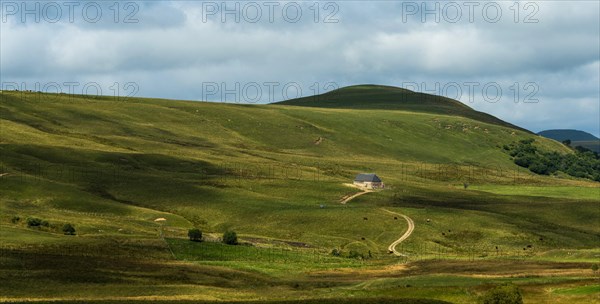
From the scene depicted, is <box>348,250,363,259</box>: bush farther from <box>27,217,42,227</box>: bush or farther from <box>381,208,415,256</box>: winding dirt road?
<box>27,217,42,227</box>: bush

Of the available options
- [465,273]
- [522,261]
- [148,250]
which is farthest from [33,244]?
[522,261]

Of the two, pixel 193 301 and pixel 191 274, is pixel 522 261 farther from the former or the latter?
pixel 193 301

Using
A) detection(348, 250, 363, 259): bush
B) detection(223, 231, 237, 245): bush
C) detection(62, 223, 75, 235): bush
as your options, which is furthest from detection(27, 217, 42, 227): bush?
detection(348, 250, 363, 259): bush

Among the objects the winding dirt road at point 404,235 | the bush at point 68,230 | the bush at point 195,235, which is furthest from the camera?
the winding dirt road at point 404,235

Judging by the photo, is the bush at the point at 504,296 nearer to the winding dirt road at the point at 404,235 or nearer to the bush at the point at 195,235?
the winding dirt road at the point at 404,235

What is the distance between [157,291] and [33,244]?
125 feet

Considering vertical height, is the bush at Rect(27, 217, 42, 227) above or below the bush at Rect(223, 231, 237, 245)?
above

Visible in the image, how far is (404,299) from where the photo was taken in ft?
285

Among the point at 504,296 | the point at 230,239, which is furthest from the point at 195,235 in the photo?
the point at 504,296

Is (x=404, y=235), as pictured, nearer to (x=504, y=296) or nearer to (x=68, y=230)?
(x=68, y=230)

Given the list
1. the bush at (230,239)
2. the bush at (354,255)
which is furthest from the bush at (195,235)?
the bush at (354,255)

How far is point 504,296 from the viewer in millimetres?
82438

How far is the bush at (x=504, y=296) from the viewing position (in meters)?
82.2

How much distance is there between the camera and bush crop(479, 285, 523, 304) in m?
82.2
